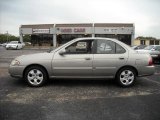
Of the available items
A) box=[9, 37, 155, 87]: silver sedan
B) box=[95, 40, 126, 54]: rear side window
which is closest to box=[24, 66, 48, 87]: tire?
box=[9, 37, 155, 87]: silver sedan

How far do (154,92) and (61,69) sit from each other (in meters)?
2.81

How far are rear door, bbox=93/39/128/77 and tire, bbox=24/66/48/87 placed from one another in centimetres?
160

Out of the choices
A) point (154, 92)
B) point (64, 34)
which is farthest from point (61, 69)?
point (64, 34)

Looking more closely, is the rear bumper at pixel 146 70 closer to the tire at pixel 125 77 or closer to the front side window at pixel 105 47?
the tire at pixel 125 77

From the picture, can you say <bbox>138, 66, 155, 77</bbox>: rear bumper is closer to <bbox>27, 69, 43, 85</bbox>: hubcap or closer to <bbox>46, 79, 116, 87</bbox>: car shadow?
<bbox>46, 79, 116, 87</bbox>: car shadow

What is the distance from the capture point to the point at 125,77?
Result: 719 cm

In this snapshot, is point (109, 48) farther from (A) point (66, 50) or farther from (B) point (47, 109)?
(B) point (47, 109)

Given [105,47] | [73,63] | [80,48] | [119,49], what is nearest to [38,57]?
[73,63]

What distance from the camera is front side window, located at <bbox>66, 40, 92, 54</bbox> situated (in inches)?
280

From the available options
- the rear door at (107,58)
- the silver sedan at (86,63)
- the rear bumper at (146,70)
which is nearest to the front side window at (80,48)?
the silver sedan at (86,63)

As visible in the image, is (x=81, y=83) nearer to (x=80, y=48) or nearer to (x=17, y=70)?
(x=80, y=48)

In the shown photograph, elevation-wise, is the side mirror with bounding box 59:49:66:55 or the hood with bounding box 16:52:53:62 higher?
the side mirror with bounding box 59:49:66:55

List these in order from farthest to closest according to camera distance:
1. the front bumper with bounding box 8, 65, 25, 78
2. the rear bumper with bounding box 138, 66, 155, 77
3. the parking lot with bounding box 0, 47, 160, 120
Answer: the rear bumper with bounding box 138, 66, 155, 77 < the front bumper with bounding box 8, 65, 25, 78 < the parking lot with bounding box 0, 47, 160, 120

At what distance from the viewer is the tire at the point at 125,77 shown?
23.5 ft
